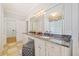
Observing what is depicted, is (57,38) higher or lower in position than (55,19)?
lower

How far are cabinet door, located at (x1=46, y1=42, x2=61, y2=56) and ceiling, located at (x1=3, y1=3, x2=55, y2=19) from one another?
1.54 feet

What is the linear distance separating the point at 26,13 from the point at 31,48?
0.46 meters

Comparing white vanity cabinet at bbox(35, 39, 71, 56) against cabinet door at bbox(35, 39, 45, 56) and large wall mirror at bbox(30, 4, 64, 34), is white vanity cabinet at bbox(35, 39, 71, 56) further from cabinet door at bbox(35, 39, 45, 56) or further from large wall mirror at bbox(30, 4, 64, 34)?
large wall mirror at bbox(30, 4, 64, 34)

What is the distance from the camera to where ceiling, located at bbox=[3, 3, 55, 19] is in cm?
142

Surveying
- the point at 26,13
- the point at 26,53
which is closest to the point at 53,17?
the point at 26,13

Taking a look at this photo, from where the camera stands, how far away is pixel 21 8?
1.44 m

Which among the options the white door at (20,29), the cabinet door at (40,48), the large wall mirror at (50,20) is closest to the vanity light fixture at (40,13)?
the large wall mirror at (50,20)

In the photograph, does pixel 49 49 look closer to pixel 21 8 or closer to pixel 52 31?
pixel 52 31

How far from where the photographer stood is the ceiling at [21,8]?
4.66ft

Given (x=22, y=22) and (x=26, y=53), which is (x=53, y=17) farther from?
(x=26, y=53)

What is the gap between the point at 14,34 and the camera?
4.73 feet

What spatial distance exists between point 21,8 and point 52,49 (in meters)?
0.65

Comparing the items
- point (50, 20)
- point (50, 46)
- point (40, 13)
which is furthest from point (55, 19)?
point (50, 46)

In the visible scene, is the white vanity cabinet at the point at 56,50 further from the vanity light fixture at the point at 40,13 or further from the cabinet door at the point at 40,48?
the vanity light fixture at the point at 40,13
